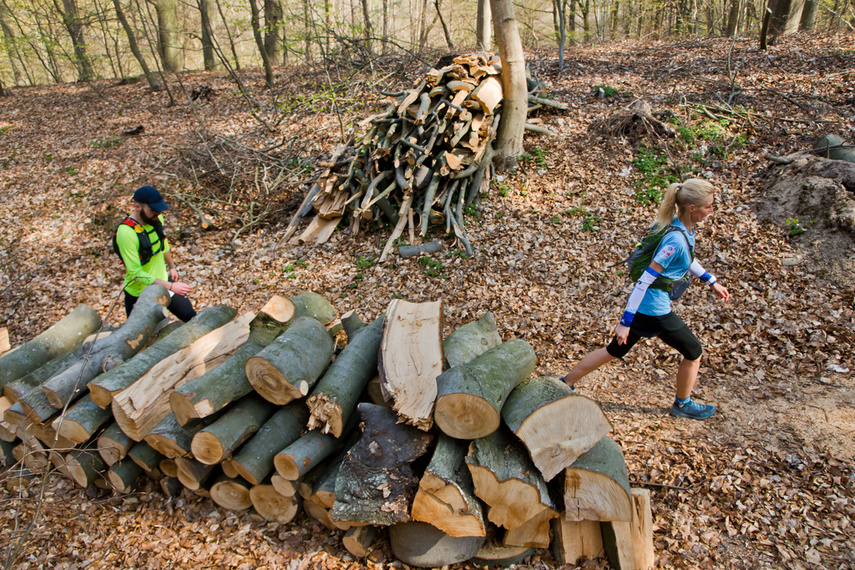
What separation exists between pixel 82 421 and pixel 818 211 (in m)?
7.88

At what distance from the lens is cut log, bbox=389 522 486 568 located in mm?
2707

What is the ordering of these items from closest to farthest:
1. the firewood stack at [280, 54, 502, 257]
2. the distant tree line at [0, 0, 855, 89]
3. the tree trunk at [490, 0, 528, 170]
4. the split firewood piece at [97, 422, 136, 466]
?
the split firewood piece at [97, 422, 136, 466]
the firewood stack at [280, 54, 502, 257]
the tree trunk at [490, 0, 528, 170]
the distant tree line at [0, 0, 855, 89]

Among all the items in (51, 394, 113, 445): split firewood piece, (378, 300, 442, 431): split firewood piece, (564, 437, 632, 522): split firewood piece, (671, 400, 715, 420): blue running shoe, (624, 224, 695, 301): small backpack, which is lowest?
(671, 400, 715, 420): blue running shoe

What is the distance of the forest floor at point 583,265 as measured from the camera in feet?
9.73

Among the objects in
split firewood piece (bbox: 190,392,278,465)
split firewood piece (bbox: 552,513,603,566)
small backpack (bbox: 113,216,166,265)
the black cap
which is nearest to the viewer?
split firewood piece (bbox: 552,513,603,566)

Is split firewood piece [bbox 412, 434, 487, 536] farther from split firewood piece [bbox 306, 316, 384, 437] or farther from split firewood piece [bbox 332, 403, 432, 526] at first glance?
split firewood piece [bbox 306, 316, 384, 437]

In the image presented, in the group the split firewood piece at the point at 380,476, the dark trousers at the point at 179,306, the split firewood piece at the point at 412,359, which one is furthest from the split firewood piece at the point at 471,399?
the dark trousers at the point at 179,306

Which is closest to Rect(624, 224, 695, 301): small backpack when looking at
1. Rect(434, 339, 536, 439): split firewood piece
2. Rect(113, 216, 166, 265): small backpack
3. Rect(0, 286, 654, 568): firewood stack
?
Rect(0, 286, 654, 568): firewood stack

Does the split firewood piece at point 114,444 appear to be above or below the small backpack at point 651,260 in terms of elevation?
below

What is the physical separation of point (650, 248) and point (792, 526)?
195 cm

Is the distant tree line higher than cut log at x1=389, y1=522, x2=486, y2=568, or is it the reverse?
the distant tree line

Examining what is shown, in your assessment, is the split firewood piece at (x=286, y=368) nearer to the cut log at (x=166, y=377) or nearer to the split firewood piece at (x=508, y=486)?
the cut log at (x=166, y=377)

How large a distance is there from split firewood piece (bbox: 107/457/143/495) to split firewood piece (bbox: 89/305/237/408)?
47cm

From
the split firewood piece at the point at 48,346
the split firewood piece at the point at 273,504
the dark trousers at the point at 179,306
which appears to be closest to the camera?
the split firewood piece at the point at 273,504
